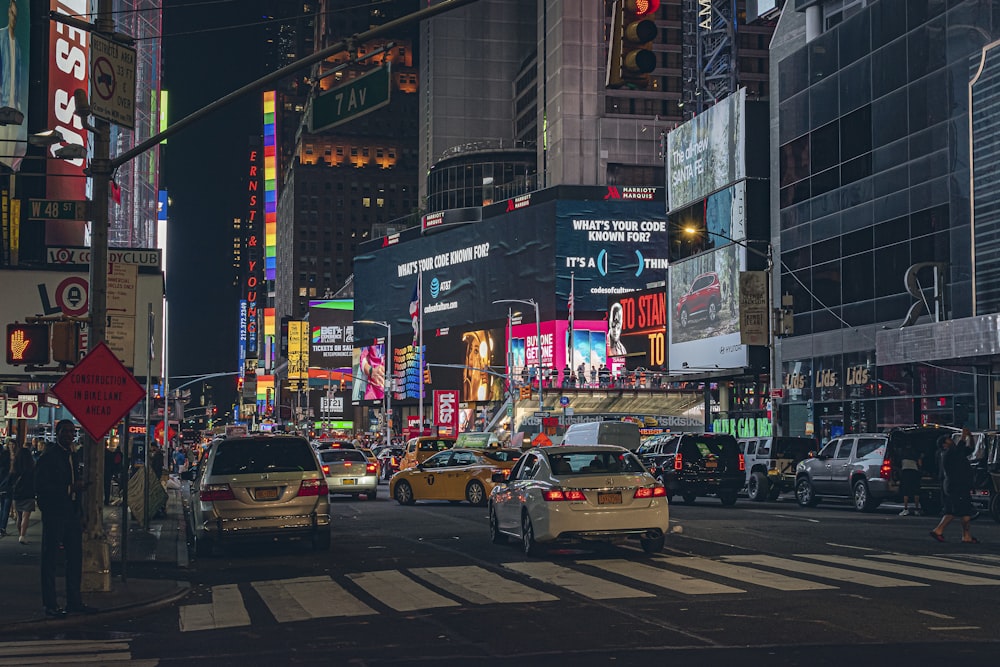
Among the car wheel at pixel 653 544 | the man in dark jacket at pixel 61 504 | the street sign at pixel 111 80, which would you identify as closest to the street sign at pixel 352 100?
the street sign at pixel 111 80

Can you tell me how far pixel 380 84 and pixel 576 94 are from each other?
121 m

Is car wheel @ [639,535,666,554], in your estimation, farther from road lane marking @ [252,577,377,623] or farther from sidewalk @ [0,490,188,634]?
sidewalk @ [0,490,188,634]

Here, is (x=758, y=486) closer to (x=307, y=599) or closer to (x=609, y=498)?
(x=609, y=498)

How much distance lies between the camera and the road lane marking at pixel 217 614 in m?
12.0

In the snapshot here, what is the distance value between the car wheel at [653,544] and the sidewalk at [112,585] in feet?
21.3

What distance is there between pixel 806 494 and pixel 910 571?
17.8m

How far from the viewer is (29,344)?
1475cm

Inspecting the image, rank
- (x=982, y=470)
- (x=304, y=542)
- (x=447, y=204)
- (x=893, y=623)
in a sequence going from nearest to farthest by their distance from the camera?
1. (x=893, y=623)
2. (x=304, y=542)
3. (x=982, y=470)
4. (x=447, y=204)

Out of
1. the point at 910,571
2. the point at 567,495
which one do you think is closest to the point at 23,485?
the point at 567,495

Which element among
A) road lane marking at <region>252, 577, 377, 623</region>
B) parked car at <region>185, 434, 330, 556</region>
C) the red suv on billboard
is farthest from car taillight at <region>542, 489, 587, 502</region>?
the red suv on billboard

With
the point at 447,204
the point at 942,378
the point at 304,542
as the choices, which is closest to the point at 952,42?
the point at 942,378

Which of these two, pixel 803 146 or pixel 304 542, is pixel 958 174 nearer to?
pixel 803 146

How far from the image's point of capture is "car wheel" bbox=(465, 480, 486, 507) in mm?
32094

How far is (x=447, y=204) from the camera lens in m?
160
